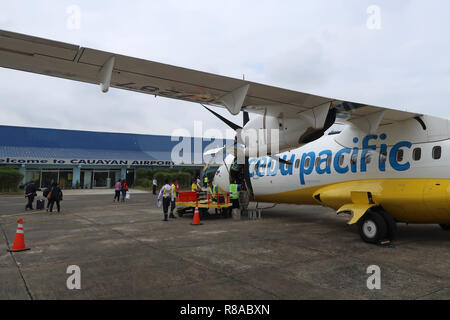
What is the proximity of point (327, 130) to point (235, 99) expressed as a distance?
288cm

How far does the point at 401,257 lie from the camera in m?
6.07

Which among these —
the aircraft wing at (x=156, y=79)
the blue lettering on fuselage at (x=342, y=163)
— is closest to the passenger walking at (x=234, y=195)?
the blue lettering on fuselage at (x=342, y=163)

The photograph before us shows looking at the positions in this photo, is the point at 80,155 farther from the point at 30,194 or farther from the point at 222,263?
the point at 222,263

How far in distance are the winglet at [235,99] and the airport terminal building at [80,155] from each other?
21.7 metres

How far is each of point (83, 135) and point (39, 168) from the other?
8436mm

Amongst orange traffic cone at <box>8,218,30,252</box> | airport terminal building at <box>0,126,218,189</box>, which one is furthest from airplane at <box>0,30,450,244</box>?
airport terminal building at <box>0,126,218,189</box>

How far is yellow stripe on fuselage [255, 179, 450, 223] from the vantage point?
22.3 ft

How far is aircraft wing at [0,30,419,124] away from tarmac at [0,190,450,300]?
3108mm

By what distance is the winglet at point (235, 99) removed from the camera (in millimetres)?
6182

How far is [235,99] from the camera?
6438 millimetres

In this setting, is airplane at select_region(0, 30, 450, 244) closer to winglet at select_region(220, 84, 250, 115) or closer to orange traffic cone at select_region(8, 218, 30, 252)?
winglet at select_region(220, 84, 250, 115)

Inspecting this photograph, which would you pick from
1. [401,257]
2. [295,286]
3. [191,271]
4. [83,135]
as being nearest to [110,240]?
[191,271]

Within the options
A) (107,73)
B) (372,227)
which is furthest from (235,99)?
(372,227)

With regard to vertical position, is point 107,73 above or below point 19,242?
above
